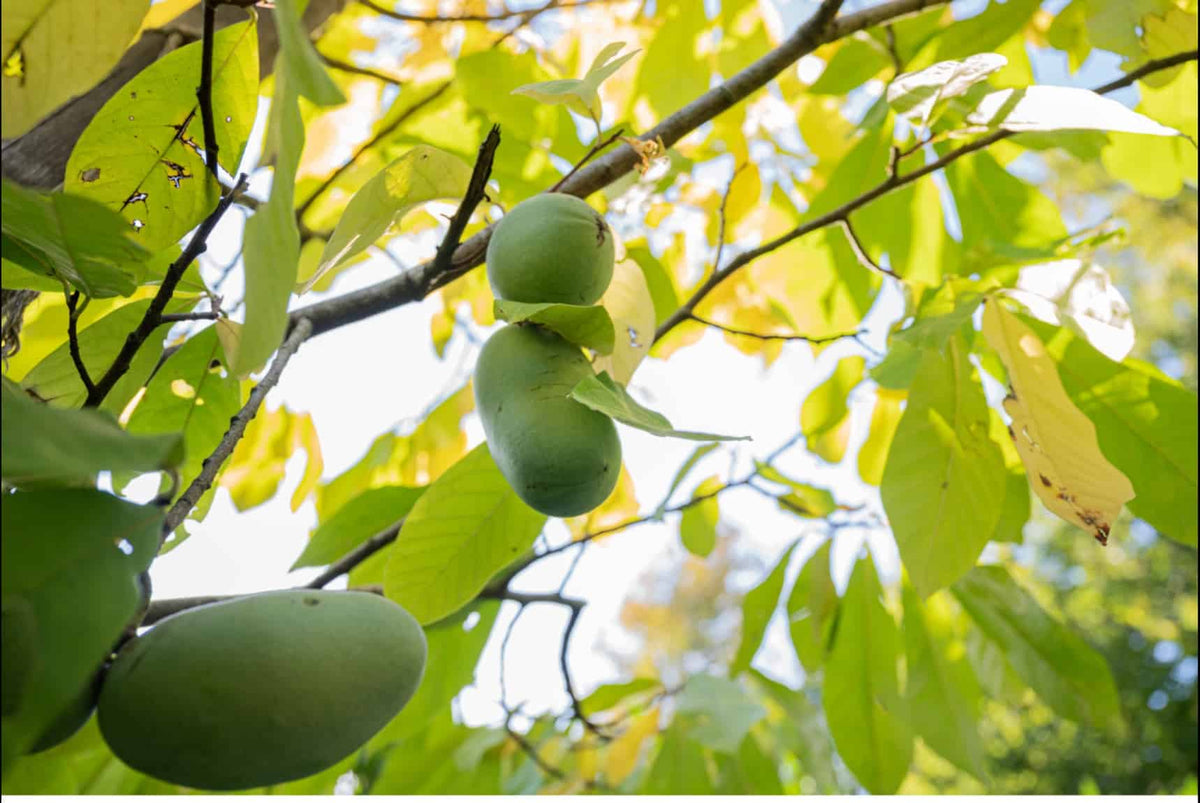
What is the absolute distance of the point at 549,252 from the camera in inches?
23.3

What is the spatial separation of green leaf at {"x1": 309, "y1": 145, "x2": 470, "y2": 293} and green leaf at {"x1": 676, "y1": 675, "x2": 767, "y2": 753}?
3.03 feet

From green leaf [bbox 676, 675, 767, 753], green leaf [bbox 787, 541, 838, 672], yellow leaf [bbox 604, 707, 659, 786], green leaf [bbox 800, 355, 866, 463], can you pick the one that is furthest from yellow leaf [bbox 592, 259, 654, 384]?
yellow leaf [bbox 604, 707, 659, 786]

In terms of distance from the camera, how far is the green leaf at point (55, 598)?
12.3 inches

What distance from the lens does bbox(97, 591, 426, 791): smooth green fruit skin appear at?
1.26 feet

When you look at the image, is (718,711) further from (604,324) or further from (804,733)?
(604,324)

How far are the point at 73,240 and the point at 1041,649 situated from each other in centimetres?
123

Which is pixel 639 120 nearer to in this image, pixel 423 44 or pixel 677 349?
pixel 677 349

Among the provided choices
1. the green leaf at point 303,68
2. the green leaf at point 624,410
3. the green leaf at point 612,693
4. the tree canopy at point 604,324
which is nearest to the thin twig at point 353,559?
the tree canopy at point 604,324

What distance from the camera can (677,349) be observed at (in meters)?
1.46

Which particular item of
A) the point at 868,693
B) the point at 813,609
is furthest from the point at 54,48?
the point at 868,693

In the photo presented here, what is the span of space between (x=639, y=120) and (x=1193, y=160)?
88 cm

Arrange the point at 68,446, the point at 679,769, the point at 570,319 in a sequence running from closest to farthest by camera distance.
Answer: the point at 68,446, the point at 570,319, the point at 679,769

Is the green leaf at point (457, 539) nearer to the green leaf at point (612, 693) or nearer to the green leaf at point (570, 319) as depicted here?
the green leaf at point (570, 319)

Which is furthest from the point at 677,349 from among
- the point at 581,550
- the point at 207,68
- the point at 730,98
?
the point at 207,68
